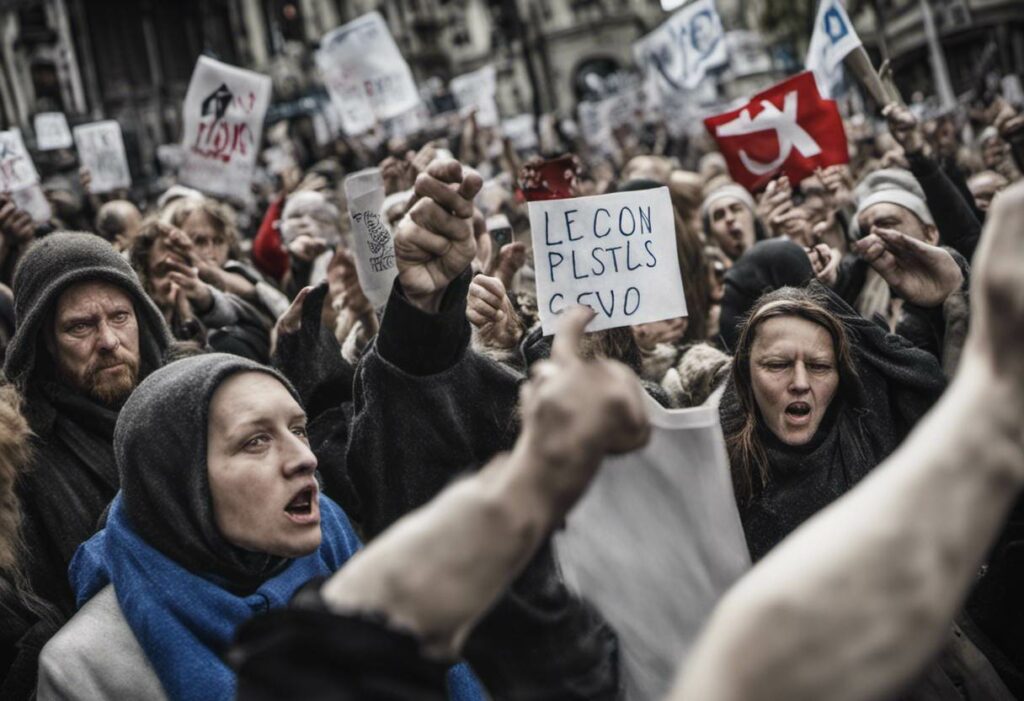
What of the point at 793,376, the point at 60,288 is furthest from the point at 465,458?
the point at 60,288

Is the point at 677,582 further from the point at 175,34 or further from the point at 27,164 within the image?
the point at 175,34

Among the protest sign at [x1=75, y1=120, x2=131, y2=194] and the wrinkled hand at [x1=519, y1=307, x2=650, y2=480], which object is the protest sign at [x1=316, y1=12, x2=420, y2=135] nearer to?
the protest sign at [x1=75, y1=120, x2=131, y2=194]

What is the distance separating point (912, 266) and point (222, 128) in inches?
200

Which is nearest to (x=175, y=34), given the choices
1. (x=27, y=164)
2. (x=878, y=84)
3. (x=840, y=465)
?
(x=27, y=164)

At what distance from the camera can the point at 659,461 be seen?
1.87 m

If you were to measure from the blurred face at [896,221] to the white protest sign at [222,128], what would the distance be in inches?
162

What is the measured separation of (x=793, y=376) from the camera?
326 centimetres

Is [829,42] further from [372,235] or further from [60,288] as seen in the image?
[60,288]

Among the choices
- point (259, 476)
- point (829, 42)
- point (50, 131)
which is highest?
point (50, 131)

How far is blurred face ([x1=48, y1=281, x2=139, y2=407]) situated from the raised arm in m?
2.77

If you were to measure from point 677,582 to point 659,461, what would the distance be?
0.20 meters

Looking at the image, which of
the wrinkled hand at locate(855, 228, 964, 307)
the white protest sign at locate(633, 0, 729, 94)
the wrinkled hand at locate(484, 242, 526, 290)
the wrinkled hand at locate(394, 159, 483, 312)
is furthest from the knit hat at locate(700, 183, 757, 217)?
the wrinkled hand at locate(394, 159, 483, 312)

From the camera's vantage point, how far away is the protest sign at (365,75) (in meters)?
8.96

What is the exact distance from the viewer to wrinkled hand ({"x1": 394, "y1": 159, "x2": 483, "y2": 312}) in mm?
2291
